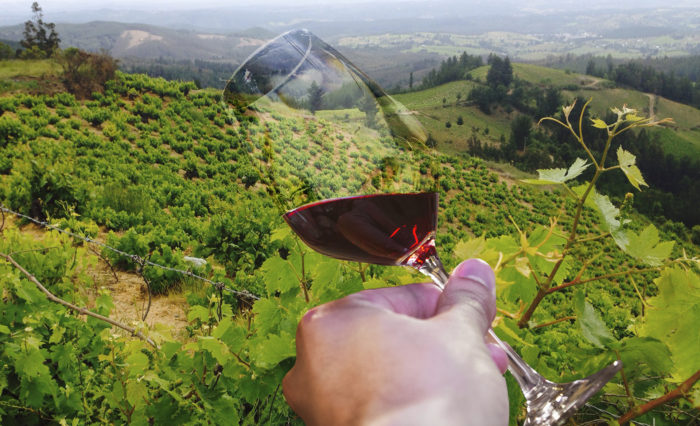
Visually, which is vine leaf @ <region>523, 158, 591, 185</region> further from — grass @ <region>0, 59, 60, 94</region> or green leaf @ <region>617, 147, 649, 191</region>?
grass @ <region>0, 59, 60, 94</region>

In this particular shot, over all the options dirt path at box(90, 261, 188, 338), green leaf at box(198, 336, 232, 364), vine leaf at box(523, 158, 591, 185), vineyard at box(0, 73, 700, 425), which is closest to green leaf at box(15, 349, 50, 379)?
vineyard at box(0, 73, 700, 425)

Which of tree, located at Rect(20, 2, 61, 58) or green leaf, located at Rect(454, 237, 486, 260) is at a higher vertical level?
tree, located at Rect(20, 2, 61, 58)

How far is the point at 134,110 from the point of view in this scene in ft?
63.6

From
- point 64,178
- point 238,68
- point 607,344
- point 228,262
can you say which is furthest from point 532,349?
point 64,178

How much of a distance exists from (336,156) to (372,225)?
13cm

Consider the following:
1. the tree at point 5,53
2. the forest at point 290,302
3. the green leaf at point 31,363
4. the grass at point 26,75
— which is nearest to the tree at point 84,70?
the grass at point 26,75

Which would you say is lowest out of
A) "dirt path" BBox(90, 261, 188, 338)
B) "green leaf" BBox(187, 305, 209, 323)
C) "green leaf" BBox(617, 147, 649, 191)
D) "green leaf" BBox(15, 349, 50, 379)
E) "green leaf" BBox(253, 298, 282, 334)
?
"dirt path" BBox(90, 261, 188, 338)

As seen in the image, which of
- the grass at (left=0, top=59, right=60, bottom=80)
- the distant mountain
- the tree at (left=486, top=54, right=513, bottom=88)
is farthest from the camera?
the distant mountain

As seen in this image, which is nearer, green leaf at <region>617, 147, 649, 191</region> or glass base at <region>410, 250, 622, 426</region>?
glass base at <region>410, 250, 622, 426</region>

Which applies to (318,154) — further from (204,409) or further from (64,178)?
(64,178)

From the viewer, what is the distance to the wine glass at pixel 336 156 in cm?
67

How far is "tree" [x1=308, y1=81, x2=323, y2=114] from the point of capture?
2.28 feet

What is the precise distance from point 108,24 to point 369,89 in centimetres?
23084

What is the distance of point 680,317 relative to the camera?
73cm
